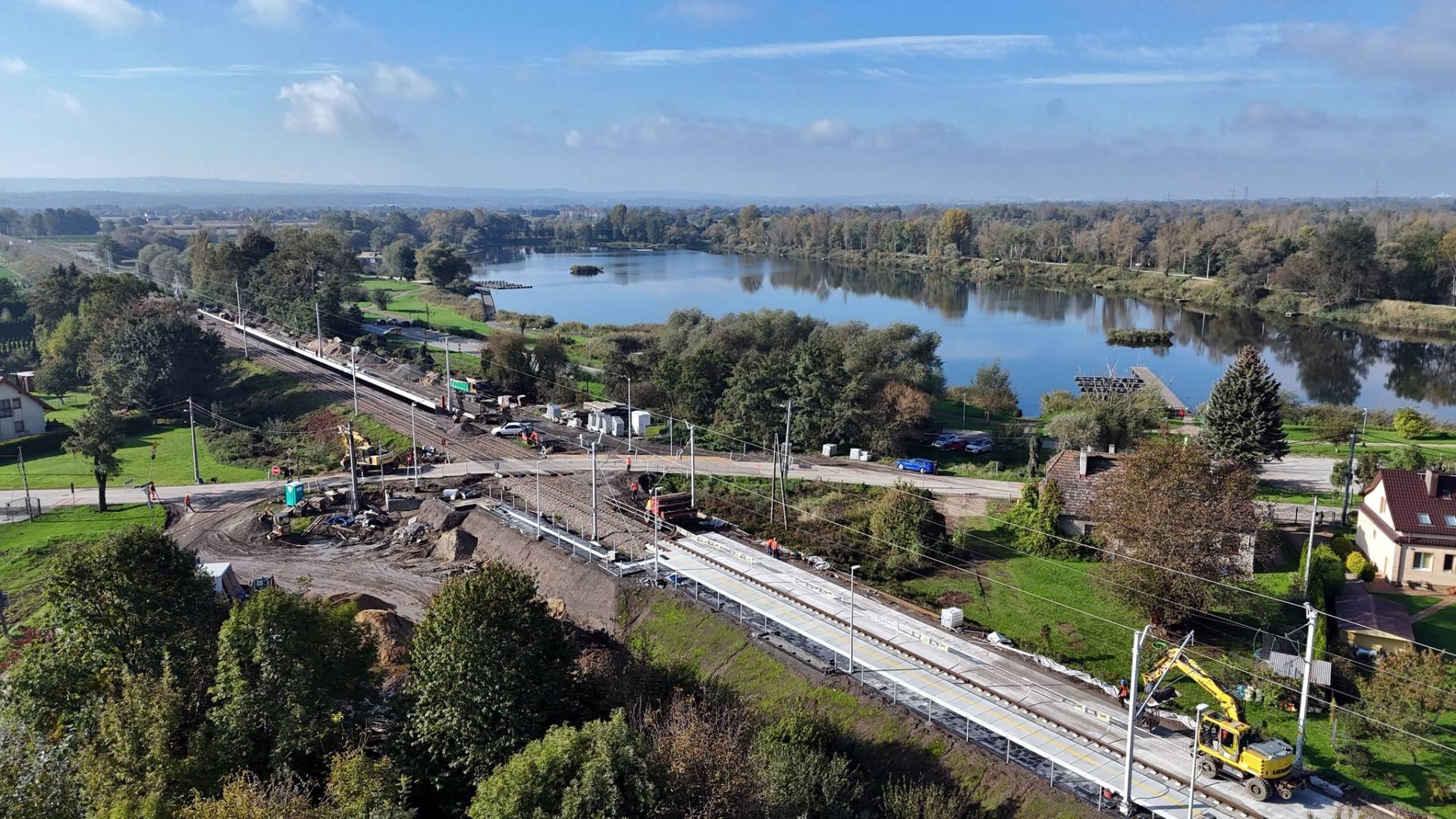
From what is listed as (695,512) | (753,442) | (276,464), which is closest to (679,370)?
(753,442)

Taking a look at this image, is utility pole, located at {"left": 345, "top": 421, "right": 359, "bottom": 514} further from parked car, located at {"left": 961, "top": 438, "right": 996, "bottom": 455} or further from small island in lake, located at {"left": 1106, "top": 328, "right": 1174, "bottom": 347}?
small island in lake, located at {"left": 1106, "top": 328, "right": 1174, "bottom": 347}

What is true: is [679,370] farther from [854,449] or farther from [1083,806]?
[1083,806]

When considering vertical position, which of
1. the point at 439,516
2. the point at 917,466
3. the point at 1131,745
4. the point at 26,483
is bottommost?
the point at 439,516

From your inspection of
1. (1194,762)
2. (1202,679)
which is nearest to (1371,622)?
(1202,679)

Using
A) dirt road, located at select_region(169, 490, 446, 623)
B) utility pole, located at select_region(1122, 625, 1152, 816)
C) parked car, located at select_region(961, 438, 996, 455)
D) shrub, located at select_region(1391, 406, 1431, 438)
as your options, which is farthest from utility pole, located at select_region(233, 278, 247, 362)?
shrub, located at select_region(1391, 406, 1431, 438)

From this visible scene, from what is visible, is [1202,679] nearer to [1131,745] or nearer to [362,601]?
[1131,745]

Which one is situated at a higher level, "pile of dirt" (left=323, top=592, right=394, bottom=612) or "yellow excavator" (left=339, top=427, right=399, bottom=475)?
"yellow excavator" (left=339, top=427, right=399, bottom=475)
